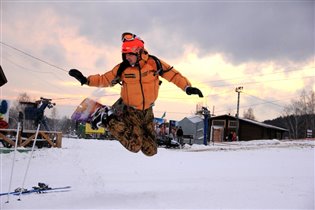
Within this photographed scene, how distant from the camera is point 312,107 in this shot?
217 ft

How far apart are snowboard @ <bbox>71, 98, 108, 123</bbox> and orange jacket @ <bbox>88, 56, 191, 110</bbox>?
1.58ft

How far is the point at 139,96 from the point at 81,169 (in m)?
5.59

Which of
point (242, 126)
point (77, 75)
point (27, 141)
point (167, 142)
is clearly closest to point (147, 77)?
point (77, 75)

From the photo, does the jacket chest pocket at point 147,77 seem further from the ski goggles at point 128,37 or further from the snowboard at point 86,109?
the snowboard at point 86,109

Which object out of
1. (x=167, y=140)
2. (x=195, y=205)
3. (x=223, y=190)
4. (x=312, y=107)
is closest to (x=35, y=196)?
(x=195, y=205)

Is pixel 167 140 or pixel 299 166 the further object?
pixel 167 140

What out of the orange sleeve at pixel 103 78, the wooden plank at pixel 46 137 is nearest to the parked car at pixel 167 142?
the wooden plank at pixel 46 137

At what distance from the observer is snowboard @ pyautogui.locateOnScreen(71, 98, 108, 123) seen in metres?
6.49

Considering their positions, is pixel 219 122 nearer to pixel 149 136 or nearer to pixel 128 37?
pixel 149 136

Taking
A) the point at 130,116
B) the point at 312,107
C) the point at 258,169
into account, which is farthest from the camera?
the point at 312,107

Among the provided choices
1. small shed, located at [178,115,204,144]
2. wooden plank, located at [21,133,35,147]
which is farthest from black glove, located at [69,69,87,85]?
small shed, located at [178,115,204,144]

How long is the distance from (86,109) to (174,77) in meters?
1.68

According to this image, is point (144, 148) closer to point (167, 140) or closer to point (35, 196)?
point (35, 196)

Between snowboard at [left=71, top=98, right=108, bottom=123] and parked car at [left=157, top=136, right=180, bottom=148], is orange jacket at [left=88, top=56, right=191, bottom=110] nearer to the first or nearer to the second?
snowboard at [left=71, top=98, right=108, bottom=123]
